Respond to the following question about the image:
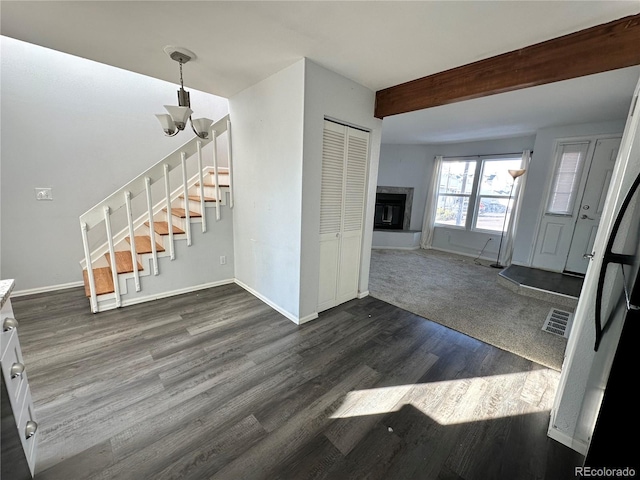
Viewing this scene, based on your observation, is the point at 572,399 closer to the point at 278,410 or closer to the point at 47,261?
the point at 278,410

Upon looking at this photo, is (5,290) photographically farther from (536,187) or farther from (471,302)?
(536,187)

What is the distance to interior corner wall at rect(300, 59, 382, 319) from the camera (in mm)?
2264

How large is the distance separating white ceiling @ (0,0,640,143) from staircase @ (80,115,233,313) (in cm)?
99

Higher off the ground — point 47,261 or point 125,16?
point 125,16

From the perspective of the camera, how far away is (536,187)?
4.38 m

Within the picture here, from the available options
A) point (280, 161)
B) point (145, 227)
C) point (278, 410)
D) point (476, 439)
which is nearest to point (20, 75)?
point (145, 227)

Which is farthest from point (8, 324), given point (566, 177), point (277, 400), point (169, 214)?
point (566, 177)

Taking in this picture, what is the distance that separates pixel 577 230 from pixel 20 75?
7.58 meters

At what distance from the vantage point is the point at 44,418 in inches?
57.9

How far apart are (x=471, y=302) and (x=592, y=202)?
2701 mm

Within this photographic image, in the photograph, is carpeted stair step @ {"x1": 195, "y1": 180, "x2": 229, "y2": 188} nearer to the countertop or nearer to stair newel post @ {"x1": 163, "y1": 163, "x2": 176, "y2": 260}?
stair newel post @ {"x1": 163, "y1": 163, "x2": 176, "y2": 260}

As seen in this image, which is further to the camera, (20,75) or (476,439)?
(20,75)

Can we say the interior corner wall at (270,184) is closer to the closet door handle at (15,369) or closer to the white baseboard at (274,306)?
the white baseboard at (274,306)

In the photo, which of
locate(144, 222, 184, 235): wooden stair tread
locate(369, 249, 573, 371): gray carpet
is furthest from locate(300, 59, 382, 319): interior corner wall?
locate(144, 222, 184, 235): wooden stair tread
